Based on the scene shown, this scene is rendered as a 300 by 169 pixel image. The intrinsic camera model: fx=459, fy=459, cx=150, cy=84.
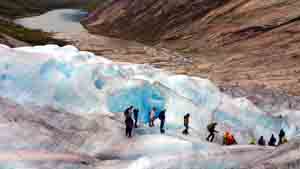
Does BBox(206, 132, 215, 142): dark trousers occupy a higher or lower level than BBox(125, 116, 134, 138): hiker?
lower

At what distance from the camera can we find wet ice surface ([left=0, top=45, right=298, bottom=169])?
57.3 feet

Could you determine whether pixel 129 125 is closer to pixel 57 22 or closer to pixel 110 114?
pixel 110 114

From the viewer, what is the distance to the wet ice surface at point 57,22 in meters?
121

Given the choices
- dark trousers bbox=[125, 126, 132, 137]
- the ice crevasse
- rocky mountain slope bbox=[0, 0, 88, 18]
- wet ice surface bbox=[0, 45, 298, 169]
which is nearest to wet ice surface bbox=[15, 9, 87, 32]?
rocky mountain slope bbox=[0, 0, 88, 18]

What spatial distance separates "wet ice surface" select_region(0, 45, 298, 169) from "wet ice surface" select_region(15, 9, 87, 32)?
296ft

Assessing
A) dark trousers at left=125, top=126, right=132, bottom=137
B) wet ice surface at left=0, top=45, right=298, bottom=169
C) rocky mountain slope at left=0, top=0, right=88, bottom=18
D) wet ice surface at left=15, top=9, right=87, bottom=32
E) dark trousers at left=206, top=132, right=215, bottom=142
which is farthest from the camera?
rocky mountain slope at left=0, top=0, right=88, bottom=18

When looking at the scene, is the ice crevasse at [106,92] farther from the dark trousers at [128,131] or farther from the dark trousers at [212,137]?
the dark trousers at [128,131]

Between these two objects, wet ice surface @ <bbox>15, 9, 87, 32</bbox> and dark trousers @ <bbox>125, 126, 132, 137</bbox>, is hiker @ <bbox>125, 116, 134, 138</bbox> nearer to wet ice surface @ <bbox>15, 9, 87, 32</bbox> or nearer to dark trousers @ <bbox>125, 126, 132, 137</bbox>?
dark trousers @ <bbox>125, 126, 132, 137</bbox>

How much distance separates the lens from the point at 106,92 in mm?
23281

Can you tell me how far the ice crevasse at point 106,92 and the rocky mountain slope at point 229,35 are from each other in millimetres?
13989

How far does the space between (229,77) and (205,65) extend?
8.30 meters

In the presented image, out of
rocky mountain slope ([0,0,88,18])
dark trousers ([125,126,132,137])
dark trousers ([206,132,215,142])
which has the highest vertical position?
rocky mountain slope ([0,0,88,18])

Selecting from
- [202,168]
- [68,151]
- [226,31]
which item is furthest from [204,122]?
[226,31]

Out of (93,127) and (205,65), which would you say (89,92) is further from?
(205,65)
